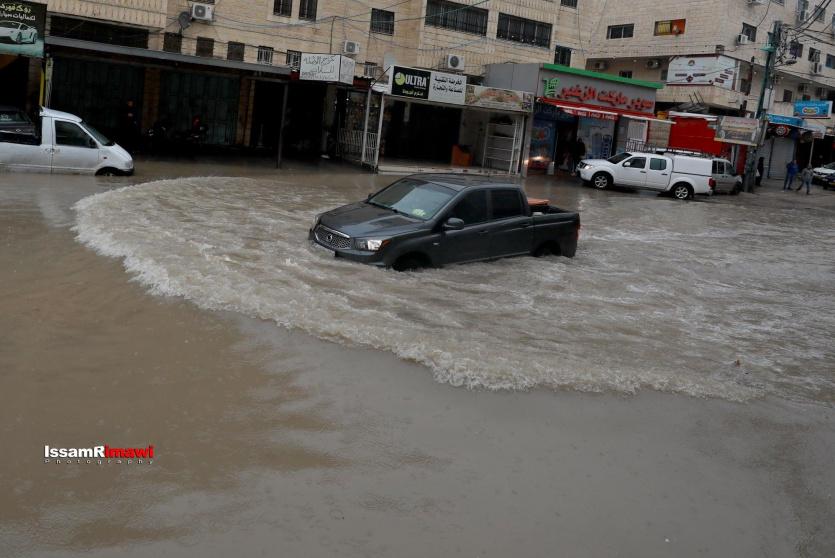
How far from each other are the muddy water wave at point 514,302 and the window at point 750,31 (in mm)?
33288

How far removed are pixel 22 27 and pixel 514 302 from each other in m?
15.3

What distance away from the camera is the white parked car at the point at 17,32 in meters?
19.7

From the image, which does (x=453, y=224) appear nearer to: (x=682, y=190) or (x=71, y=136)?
(x=71, y=136)

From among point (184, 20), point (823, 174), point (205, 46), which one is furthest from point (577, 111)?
point (823, 174)

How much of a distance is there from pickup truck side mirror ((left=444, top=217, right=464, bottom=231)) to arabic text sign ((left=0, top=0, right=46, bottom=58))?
44.5 feet

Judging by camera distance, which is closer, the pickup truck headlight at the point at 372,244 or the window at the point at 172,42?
the pickup truck headlight at the point at 372,244

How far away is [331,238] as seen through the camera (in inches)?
435

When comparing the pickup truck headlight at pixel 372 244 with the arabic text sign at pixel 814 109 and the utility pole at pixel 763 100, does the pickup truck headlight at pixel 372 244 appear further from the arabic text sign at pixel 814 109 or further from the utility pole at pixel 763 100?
the arabic text sign at pixel 814 109

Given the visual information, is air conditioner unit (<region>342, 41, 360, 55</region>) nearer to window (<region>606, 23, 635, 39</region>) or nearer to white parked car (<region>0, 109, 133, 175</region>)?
white parked car (<region>0, 109, 133, 175</region>)

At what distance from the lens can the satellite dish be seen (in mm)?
27547

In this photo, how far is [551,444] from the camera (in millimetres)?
6211

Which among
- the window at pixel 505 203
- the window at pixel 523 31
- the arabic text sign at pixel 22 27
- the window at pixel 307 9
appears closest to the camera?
the window at pixel 505 203

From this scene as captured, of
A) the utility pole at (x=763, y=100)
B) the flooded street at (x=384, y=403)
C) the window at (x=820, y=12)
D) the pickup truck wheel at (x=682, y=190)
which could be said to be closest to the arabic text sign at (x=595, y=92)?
the utility pole at (x=763, y=100)

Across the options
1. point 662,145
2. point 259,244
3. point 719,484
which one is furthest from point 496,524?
point 662,145
